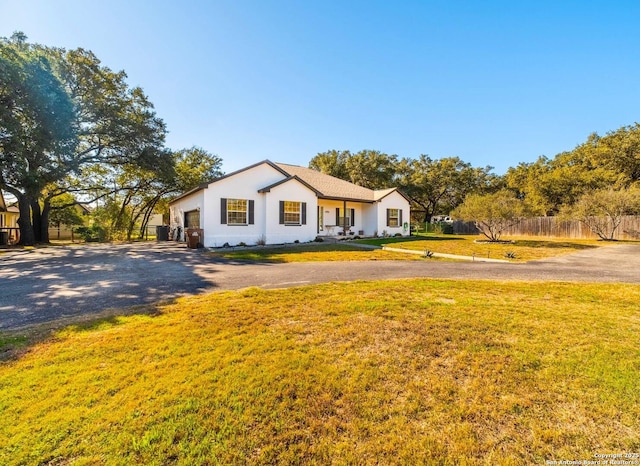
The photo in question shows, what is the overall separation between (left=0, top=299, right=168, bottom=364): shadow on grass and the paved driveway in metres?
0.34

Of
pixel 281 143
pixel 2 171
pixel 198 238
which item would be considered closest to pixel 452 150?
pixel 281 143

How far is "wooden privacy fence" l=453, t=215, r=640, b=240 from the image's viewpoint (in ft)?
71.5

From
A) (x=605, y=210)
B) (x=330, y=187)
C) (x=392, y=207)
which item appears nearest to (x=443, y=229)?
(x=392, y=207)

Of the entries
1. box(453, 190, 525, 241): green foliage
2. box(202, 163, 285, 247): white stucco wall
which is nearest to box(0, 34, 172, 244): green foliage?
box(202, 163, 285, 247): white stucco wall

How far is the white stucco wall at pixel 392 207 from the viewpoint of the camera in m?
22.3

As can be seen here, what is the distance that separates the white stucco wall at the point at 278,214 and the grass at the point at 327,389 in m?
12.9

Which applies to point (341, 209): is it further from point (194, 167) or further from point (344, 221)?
point (194, 167)

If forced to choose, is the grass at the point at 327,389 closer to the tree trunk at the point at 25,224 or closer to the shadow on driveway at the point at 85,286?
the shadow on driveway at the point at 85,286

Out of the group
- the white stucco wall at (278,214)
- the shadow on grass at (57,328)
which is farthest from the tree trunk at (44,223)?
the shadow on grass at (57,328)

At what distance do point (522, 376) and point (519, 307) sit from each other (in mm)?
2509

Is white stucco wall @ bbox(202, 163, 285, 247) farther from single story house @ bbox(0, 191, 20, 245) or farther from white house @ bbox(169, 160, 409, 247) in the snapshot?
single story house @ bbox(0, 191, 20, 245)

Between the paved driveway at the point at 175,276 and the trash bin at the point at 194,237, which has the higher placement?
the trash bin at the point at 194,237

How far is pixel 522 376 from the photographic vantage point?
2.82 m

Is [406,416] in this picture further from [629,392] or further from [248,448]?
[629,392]
